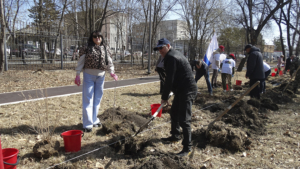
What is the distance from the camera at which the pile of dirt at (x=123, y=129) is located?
3.60m

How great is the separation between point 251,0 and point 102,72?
20.4 meters

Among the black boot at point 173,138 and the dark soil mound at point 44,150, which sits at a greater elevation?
the dark soil mound at point 44,150

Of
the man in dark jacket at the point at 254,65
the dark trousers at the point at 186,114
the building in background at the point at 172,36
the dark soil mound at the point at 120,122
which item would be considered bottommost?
the dark soil mound at the point at 120,122

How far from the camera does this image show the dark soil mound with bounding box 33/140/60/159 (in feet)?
10.5

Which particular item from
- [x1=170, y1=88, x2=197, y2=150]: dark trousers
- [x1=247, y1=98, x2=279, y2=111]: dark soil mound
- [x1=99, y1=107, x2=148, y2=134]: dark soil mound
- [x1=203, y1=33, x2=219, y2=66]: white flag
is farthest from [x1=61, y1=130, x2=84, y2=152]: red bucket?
[x1=203, y1=33, x2=219, y2=66]: white flag

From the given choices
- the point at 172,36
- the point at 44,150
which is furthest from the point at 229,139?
the point at 172,36

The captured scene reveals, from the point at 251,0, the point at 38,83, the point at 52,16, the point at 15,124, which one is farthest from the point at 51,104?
the point at 251,0

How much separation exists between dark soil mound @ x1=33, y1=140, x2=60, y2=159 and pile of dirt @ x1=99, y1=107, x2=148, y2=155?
3.13 feet

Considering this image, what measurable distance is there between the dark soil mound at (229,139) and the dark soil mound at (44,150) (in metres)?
2.72

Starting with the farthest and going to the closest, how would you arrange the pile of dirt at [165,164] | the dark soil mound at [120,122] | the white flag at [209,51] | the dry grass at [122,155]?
1. the white flag at [209,51]
2. the dark soil mound at [120,122]
3. the dry grass at [122,155]
4. the pile of dirt at [165,164]

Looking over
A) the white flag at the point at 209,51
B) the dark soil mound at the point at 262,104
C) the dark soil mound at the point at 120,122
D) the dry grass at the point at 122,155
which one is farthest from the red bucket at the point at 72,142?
the white flag at the point at 209,51

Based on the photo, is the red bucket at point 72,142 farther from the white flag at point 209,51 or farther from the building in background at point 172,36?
the building in background at point 172,36

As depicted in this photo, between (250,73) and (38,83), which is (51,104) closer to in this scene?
(38,83)

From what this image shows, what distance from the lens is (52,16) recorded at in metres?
17.8
